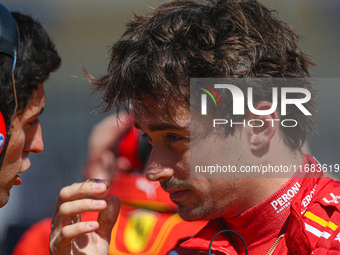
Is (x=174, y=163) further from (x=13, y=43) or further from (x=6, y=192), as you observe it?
(x=13, y=43)

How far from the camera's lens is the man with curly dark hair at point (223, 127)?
1535 mm

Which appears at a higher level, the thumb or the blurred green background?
the thumb

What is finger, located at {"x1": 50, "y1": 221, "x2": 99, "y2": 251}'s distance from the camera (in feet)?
4.64

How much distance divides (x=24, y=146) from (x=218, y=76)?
65 cm

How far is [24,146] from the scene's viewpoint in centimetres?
141

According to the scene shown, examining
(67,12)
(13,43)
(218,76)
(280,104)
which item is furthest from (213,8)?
(67,12)

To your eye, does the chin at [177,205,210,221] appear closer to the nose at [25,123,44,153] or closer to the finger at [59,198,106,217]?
the finger at [59,198,106,217]

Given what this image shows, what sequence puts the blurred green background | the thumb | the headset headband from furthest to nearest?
the blurred green background → the thumb → the headset headband

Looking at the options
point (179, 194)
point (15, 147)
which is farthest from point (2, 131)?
point (179, 194)

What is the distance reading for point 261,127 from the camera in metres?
1.57

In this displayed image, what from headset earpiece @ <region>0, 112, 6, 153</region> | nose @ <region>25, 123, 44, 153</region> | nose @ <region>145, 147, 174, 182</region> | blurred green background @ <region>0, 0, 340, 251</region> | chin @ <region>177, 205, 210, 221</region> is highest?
headset earpiece @ <region>0, 112, 6, 153</region>

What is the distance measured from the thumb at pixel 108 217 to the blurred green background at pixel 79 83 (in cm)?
164

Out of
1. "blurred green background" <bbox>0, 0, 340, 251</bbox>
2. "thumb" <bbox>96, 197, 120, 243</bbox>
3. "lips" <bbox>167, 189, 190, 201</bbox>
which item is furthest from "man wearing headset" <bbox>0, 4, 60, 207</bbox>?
"blurred green background" <bbox>0, 0, 340, 251</bbox>

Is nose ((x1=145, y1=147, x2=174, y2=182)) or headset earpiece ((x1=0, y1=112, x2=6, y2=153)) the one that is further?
nose ((x1=145, y1=147, x2=174, y2=182))
